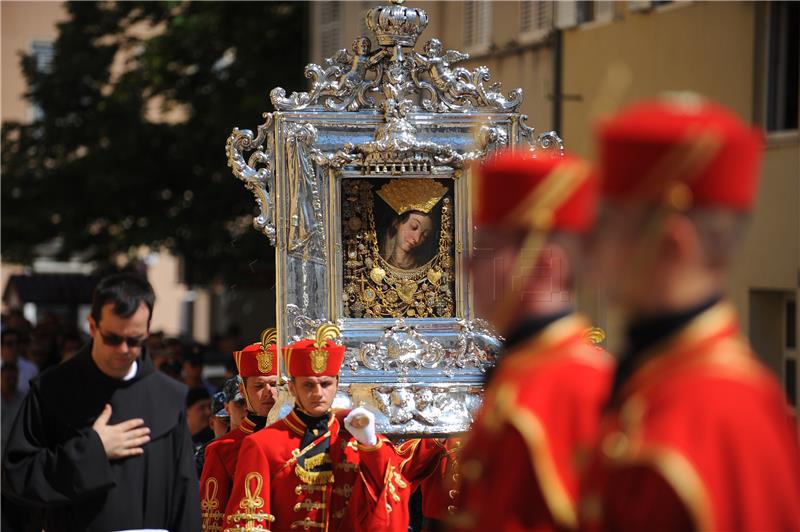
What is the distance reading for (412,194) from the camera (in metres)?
8.34

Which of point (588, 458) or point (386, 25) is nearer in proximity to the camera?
point (588, 458)

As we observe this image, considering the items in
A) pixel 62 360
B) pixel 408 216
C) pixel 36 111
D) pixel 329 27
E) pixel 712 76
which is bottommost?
pixel 62 360

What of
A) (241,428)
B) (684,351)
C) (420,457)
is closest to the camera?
(684,351)

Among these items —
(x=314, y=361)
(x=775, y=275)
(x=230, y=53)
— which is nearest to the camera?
(x=314, y=361)

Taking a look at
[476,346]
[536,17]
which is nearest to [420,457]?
[476,346]

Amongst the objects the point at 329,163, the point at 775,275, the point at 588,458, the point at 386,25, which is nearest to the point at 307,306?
the point at 329,163

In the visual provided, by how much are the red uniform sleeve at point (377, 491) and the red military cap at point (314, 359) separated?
0.37 meters

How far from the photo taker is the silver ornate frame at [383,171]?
26.5 feet

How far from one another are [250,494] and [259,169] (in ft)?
5.58

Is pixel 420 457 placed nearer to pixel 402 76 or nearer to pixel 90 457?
pixel 402 76

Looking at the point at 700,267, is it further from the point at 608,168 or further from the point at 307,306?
the point at 307,306

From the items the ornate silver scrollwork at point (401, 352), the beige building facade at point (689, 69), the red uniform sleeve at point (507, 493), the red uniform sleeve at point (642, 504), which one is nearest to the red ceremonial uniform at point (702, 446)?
the red uniform sleeve at point (642, 504)

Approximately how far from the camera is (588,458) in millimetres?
3574

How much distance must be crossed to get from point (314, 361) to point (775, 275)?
9.30m
